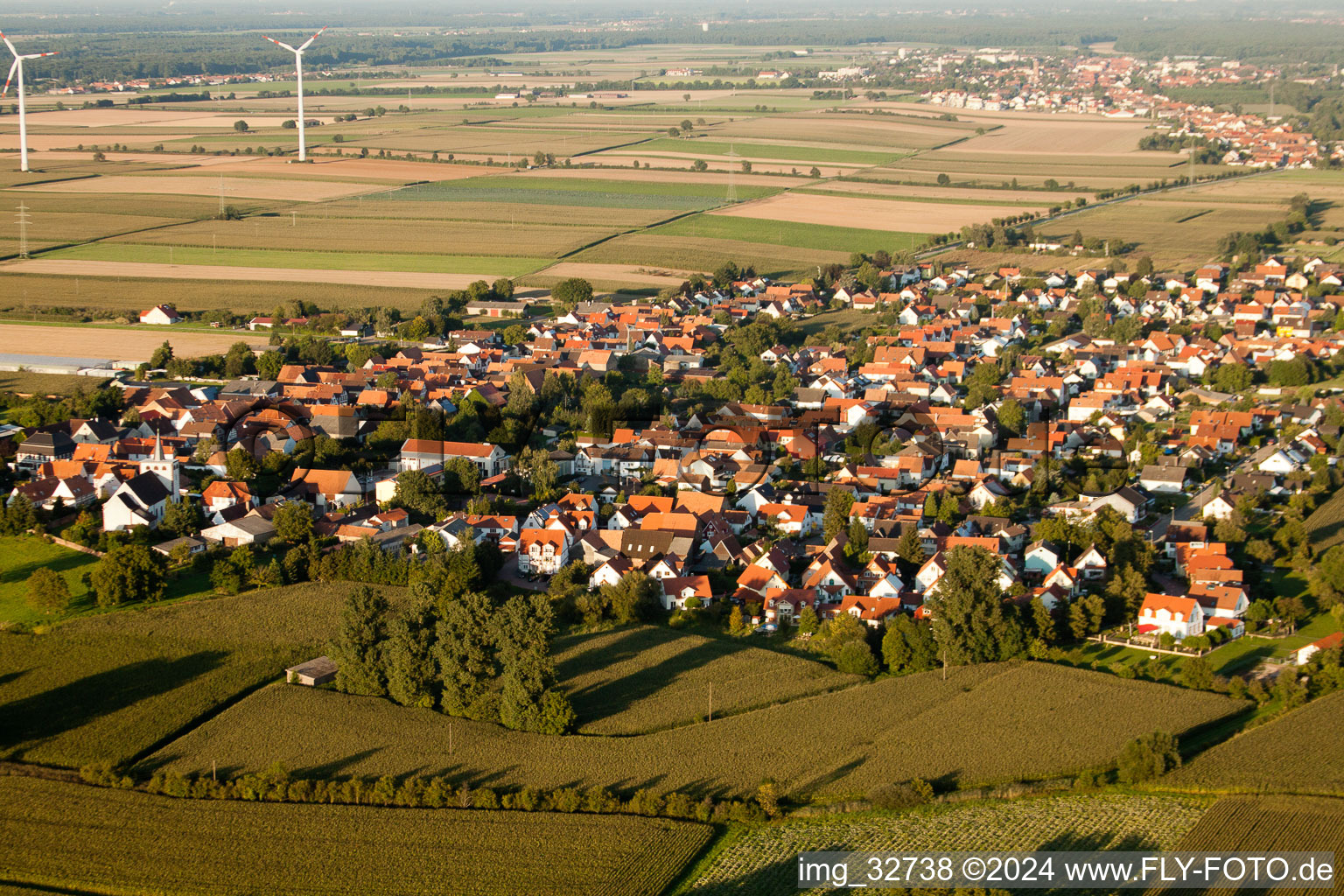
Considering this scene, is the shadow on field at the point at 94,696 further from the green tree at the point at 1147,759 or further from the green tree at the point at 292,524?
the green tree at the point at 1147,759

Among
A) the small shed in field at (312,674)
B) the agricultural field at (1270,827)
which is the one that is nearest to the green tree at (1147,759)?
the agricultural field at (1270,827)

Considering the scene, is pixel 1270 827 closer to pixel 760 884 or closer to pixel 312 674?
pixel 760 884

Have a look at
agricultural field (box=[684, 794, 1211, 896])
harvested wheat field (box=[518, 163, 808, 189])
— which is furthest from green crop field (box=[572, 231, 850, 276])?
agricultural field (box=[684, 794, 1211, 896])

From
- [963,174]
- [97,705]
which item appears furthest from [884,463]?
[963,174]

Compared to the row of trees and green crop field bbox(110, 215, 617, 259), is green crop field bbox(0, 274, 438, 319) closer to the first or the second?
green crop field bbox(110, 215, 617, 259)

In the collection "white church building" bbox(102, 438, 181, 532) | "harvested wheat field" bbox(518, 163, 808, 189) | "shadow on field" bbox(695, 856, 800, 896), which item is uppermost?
"harvested wheat field" bbox(518, 163, 808, 189)

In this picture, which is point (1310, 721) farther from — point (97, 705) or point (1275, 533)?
point (97, 705)
